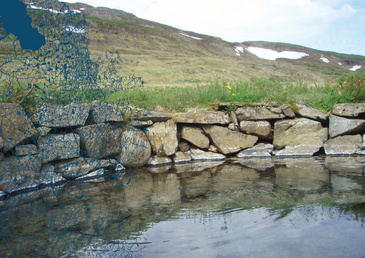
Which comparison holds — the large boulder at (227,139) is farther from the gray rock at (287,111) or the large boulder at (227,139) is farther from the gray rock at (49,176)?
the gray rock at (49,176)

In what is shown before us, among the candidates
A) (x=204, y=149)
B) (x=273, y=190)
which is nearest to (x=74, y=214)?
(x=273, y=190)

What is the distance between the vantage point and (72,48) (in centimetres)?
Answer: 389

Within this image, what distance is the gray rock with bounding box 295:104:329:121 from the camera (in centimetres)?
656

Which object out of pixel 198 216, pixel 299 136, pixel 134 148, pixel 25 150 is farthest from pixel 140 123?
pixel 299 136

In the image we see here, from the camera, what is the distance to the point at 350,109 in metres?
6.18

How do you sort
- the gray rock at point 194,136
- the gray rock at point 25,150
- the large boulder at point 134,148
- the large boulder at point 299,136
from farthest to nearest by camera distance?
the gray rock at point 194,136 → the large boulder at point 299,136 → the large boulder at point 134,148 → the gray rock at point 25,150

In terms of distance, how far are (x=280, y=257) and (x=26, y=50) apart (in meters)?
3.59

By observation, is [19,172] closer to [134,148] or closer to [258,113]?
[134,148]

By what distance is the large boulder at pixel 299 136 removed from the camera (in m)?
6.39

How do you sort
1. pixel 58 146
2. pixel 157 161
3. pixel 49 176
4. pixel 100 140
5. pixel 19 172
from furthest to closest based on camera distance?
1. pixel 157 161
2. pixel 100 140
3. pixel 58 146
4. pixel 49 176
5. pixel 19 172

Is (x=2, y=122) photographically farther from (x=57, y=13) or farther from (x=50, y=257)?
(x=50, y=257)

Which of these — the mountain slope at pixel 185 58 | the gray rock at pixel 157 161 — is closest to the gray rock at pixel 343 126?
the mountain slope at pixel 185 58

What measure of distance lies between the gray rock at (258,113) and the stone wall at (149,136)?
26mm

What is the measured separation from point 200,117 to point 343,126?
347cm
